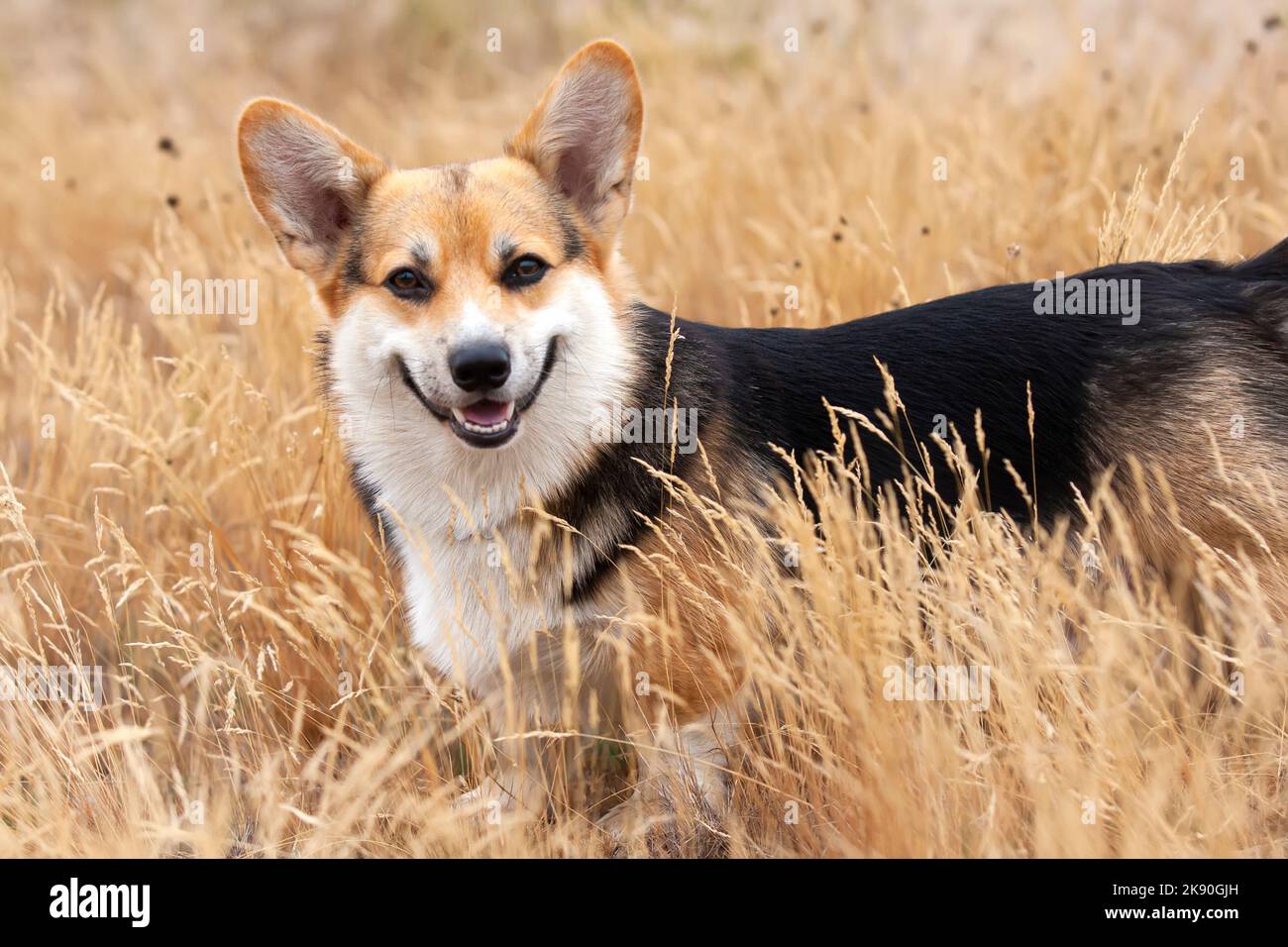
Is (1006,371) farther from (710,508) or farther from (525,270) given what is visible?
(525,270)

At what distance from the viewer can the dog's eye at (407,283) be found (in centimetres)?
319

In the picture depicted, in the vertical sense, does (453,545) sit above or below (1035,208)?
below

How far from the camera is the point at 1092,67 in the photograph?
7.23m

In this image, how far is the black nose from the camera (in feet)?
9.50

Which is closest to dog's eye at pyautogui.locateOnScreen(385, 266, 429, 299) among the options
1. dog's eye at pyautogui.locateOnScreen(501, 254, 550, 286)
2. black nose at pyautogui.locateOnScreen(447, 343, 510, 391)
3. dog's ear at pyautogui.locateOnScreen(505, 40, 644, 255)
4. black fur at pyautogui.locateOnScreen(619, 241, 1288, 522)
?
dog's eye at pyautogui.locateOnScreen(501, 254, 550, 286)

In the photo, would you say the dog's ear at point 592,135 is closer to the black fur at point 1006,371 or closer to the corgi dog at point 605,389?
the corgi dog at point 605,389

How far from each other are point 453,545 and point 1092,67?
5.83 metres

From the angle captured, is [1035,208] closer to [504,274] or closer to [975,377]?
[975,377]

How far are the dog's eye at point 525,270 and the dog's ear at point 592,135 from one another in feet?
1.02

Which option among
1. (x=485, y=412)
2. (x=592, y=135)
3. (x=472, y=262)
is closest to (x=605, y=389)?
(x=485, y=412)

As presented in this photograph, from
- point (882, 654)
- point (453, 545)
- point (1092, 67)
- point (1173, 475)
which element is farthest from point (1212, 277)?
point (1092, 67)

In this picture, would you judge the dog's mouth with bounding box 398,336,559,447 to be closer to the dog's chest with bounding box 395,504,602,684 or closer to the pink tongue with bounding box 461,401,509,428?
the pink tongue with bounding box 461,401,509,428

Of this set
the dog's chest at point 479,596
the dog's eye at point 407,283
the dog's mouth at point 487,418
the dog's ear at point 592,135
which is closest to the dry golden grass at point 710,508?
the dog's chest at point 479,596
